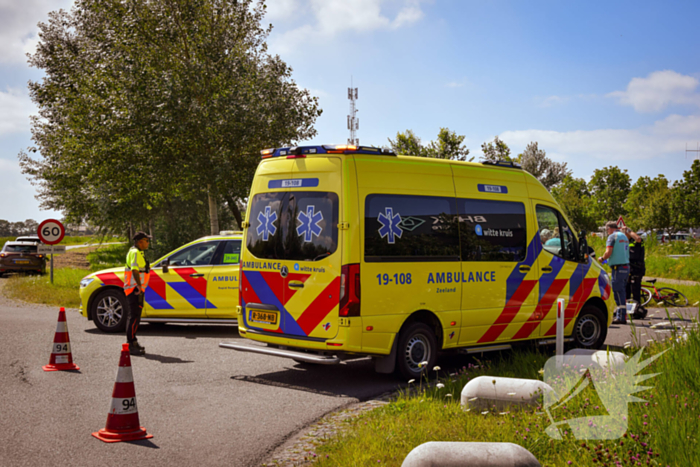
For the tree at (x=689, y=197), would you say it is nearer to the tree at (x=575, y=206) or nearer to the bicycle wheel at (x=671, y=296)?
the tree at (x=575, y=206)

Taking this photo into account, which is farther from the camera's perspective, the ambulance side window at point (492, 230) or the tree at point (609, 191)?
the tree at point (609, 191)

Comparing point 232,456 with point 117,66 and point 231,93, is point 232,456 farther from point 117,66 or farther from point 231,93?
point 117,66

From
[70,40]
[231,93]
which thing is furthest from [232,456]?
[70,40]

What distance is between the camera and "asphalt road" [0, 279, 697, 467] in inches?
211

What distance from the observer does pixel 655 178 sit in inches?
2741

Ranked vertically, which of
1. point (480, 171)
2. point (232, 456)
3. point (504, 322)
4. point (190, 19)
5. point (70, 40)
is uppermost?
point (70, 40)

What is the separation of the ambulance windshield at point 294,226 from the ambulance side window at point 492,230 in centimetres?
188

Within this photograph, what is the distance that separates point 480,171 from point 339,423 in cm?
417

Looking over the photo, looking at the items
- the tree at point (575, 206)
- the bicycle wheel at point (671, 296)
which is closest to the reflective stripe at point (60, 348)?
the bicycle wheel at point (671, 296)

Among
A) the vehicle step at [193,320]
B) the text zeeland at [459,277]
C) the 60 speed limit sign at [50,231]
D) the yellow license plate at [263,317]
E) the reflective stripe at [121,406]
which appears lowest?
the reflective stripe at [121,406]

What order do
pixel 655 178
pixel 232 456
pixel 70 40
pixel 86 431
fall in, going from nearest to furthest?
pixel 232 456, pixel 86 431, pixel 70 40, pixel 655 178

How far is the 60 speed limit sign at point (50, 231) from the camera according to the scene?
18516mm

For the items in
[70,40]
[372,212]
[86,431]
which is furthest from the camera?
[70,40]

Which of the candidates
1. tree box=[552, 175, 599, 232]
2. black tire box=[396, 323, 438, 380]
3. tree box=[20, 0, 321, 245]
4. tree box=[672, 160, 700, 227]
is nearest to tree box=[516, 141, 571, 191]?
tree box=[552, 175, 599, 232]
